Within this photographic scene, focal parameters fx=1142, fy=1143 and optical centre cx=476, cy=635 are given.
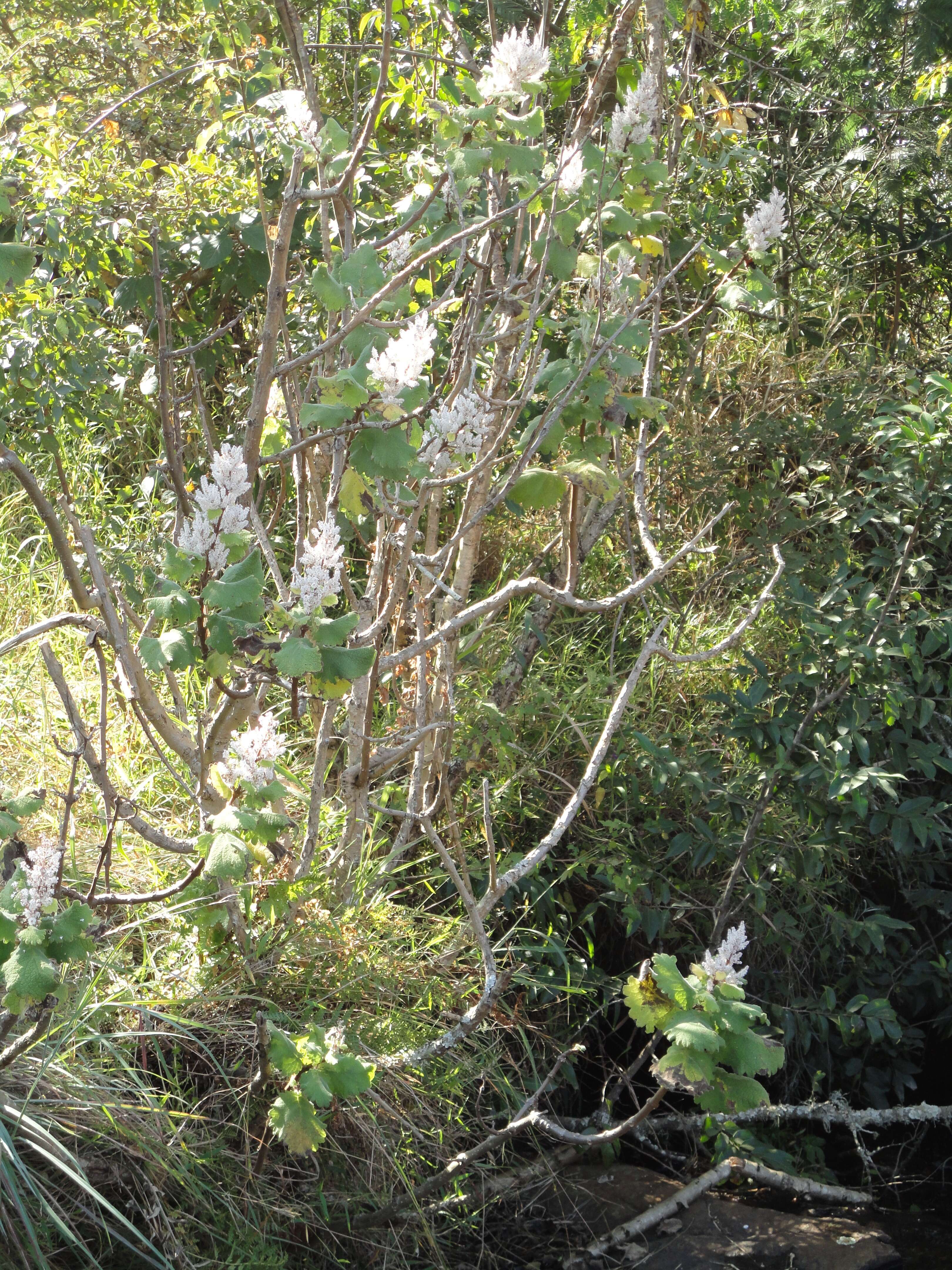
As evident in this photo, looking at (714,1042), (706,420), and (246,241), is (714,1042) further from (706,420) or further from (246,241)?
(706,420)

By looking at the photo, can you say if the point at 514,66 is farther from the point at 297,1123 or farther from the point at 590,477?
the point at 297,1123

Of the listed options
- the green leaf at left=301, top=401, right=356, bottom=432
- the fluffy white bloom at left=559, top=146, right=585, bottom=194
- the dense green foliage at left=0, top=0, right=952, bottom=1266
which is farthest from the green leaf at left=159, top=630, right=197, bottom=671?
the fluffy white bloom at left=559, top=146, right=585, bottom=194

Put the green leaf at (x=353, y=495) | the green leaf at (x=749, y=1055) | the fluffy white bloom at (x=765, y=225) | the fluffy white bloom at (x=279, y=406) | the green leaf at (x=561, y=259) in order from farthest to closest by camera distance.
Result: the fluffy white bloom at (x=279, y=406) → the fluffy white bloom at (x=765, y=225) → the green leaf at (x=561, y=259) → the green leaf at (x=353, y=495) → the green leaf at (x=749, y=1055)

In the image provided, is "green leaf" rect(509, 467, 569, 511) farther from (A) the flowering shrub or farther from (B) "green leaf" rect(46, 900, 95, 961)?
(B) "green leaf" rect(46, 900, 95, 961)

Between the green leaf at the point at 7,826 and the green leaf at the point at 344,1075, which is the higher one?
the green leaf at the point at 7,826

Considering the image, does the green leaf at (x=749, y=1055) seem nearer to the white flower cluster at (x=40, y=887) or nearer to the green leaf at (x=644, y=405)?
the white flower cluster at (x=40, y=887)

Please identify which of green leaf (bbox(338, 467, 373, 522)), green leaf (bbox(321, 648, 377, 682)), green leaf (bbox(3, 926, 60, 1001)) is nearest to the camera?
green leaf (bbox(3, 926, 60, 1001))

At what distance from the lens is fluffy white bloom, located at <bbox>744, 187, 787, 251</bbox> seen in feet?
8.48

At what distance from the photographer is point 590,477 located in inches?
95.2

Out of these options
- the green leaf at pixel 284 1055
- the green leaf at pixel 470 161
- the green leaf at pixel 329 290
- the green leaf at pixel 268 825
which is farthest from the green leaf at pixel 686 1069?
the green leaf at pixel 470 161

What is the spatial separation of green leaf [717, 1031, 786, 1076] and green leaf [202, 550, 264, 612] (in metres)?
1.02

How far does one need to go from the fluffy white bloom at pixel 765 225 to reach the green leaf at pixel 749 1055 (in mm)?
1720

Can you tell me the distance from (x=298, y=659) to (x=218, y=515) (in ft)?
0.99

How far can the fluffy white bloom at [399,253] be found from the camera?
2.46 m
